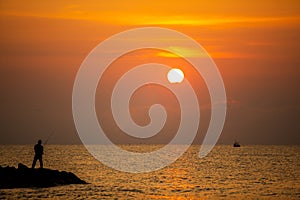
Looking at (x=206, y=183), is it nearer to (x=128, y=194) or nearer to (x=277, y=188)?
(x=277, y=188)

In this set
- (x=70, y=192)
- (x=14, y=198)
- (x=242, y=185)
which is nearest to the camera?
(x=14, y=198)

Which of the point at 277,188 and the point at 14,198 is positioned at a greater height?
the point at 277,188

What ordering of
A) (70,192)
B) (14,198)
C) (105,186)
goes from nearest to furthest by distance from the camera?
(14,198)
(70,192)
(105,186)

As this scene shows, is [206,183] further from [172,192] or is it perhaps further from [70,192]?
[70,192]

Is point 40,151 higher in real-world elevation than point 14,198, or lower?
higher

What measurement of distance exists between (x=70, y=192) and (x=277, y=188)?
1915 cm

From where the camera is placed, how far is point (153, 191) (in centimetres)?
4903

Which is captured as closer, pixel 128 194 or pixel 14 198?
pixel 14 198

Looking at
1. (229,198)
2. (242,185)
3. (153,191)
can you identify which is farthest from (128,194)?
(242,185)

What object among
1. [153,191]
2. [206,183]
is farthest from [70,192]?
[206,183]

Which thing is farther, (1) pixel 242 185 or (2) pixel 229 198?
(1) pixel 242 185

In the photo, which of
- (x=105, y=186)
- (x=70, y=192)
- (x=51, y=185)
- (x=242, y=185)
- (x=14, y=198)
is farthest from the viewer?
(x=242, y=185)

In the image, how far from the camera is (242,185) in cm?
5681

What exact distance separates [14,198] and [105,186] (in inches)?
498
